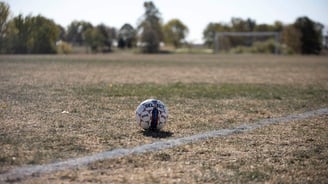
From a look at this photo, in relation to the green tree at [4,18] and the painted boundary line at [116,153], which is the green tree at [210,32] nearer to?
the green tree at [4,18]

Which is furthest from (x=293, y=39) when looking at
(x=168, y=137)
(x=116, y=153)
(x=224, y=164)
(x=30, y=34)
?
(x=116, y=153)

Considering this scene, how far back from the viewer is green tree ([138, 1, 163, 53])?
101m

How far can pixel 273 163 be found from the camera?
21.8 feet

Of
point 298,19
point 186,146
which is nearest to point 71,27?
point 298,19

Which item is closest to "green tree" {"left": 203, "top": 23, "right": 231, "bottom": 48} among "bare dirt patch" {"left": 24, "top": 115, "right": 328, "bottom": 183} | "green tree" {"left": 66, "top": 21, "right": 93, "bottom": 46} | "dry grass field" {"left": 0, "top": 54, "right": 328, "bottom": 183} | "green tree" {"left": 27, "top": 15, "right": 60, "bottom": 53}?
"green tree" {"left": 66, "top": 21, "right": 93, "bottom": 46}

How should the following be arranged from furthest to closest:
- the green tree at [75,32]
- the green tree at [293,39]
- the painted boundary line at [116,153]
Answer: the green tree at [75,32], the green tree at [293,39], the painted boundary line at [116,153]

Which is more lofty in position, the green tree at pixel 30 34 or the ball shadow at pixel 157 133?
the green tree at pixel 30 34

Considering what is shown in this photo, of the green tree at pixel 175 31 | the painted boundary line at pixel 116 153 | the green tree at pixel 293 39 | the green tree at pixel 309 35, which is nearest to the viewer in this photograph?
the painted boundary line at pixel 116 153

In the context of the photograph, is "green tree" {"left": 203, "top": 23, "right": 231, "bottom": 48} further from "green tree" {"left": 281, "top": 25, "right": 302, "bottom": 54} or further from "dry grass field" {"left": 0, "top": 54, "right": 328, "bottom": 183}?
"dry grass field" {"left": 0, "top": 54, "right": 328, "bottom": 183}

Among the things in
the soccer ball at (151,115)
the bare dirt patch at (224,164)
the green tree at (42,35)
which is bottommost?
the bare dirt patch at (224,164)

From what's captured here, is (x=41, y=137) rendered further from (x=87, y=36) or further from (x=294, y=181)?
(x=87, y=36)

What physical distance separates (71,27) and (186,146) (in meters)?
122

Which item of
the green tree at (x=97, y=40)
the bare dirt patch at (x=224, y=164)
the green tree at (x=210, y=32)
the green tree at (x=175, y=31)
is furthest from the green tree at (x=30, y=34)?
the green tree at (x=210, y=32)

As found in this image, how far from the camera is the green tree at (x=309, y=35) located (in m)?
96.7
